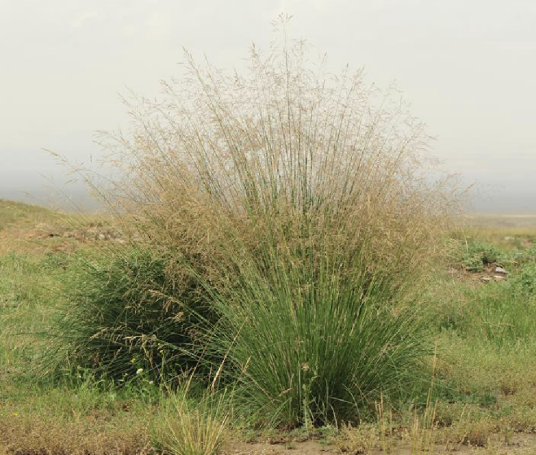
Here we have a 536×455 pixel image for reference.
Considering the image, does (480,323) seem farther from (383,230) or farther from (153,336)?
(153,336)

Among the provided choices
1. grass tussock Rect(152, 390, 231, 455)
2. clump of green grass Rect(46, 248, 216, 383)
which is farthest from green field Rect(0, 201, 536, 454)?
clump of green grass Rect(46, 248, 216, 383)

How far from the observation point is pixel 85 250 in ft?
16.7

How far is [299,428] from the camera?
3.44 meters

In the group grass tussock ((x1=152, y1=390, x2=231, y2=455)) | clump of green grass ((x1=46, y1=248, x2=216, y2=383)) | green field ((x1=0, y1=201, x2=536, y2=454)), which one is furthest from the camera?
clump of green grass ((x1=46, y1=248, x2=216, y2=383))

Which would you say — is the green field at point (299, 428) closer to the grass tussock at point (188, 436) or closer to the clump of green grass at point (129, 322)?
the grass tussock at point (188, 436)

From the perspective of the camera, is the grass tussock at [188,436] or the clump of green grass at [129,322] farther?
the clump of green grass at [129,322]

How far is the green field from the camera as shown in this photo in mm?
3066

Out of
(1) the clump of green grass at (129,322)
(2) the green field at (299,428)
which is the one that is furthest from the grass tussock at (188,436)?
(1) the clump of green grass at (129,322)

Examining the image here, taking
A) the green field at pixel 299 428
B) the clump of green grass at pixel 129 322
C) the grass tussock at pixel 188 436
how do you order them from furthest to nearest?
the clump of green grass at pixel 129 322, the green field at pixel 299 428, the grass tussock at pixel 188 436

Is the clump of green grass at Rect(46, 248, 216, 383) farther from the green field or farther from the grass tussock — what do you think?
the grass tussock

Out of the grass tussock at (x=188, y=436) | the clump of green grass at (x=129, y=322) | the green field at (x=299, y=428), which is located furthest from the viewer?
the clump of green grass at (x=129, y=322)

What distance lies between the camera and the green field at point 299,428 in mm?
3066

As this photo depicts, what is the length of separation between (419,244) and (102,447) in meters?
2.32

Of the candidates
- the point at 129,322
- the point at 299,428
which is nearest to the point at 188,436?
the point at 299,428
